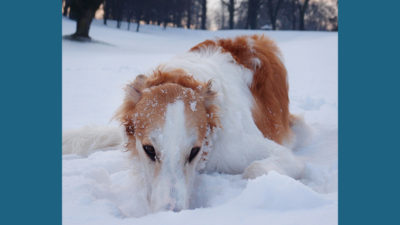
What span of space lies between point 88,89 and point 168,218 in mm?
2251

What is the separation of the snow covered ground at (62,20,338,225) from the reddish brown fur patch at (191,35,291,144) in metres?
0.13

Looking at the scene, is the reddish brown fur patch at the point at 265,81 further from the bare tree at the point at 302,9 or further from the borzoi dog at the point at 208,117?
the bare tree at the point at 302,9

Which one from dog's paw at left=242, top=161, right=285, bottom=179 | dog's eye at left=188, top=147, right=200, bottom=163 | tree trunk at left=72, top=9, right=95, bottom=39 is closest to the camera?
dog's eye at left=188, top=147, right=200, bottom=163

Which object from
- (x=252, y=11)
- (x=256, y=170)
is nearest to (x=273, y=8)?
(x=252, y=11)

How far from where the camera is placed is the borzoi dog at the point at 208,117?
167 cm

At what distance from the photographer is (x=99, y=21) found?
2.51 m

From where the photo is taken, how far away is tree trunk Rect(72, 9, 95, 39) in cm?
228

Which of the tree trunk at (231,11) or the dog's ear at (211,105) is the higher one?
the tree trunk at (231,11)

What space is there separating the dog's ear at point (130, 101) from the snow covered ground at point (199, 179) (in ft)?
0.79

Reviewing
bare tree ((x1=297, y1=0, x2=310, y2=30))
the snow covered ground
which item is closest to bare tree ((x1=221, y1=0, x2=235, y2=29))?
the snow covered ground

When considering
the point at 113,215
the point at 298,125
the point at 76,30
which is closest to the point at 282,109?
the point at 298,125

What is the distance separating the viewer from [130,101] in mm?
2119

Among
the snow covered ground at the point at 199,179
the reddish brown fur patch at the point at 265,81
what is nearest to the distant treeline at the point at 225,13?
the snow covered ground at the point at 199,179

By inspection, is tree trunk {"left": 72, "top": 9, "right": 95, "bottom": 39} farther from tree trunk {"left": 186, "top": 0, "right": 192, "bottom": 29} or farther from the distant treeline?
tree trunk {"left": 186, "top": 0, "right": 192, "bottom": 29}
